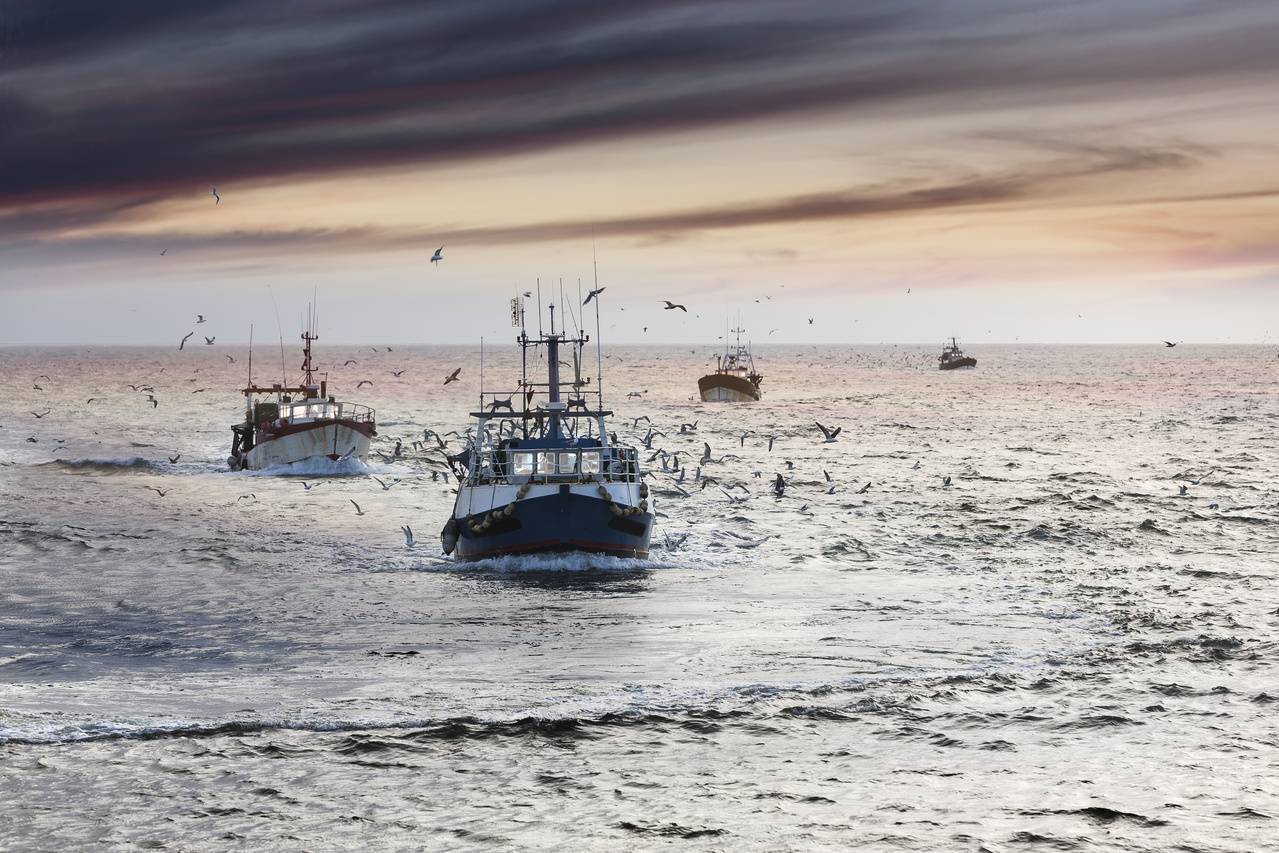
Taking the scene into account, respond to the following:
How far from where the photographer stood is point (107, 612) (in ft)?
73.9

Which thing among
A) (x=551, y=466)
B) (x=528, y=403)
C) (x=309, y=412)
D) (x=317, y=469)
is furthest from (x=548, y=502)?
(x=309, y=412)

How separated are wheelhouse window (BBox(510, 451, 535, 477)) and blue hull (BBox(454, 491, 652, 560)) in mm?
1787

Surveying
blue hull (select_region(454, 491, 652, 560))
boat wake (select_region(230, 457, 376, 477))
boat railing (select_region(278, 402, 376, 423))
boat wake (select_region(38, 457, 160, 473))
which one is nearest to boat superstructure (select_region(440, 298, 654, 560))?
blue hull (select_region(454, 491, 652, 560))

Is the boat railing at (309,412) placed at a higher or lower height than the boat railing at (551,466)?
higher

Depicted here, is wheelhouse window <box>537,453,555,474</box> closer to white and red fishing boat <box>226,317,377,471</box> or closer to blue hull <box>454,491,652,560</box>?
blue hull <box>454,491,652,560</box>

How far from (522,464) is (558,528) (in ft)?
8.21

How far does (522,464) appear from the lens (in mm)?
29750

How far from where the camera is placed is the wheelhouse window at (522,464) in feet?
97.0

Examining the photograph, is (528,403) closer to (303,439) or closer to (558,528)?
(558,528)

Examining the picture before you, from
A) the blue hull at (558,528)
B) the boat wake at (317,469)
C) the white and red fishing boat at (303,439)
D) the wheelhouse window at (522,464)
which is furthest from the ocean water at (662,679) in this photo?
the white and red fishing boat at (303,439)

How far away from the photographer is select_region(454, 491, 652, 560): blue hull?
91.6 ft

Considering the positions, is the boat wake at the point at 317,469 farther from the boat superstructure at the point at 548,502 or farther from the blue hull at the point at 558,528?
the blue hull at the point at 558,528


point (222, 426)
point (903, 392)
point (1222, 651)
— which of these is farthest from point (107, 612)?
point (903, 392)

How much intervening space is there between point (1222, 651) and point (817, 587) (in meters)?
8.37
